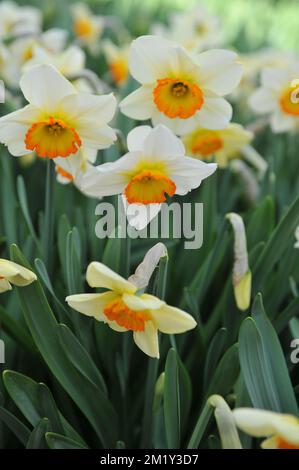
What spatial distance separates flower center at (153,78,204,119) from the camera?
130cm

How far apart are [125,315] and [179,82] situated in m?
0.52

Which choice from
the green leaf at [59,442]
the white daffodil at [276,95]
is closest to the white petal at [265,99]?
the white daffodil at [276,95]

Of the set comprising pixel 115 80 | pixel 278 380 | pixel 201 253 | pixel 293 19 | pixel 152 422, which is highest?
pixel 293 19

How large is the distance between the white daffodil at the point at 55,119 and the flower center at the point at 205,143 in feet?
1.87

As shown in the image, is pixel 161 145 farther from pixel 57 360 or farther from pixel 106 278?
pixel 57 360

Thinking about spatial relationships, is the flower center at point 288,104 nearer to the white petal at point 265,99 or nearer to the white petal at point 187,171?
the white petal at point 265,99

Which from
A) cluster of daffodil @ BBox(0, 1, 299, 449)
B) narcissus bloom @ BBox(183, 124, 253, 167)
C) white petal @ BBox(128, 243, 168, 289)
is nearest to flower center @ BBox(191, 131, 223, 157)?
narcissus bloom @ BBox(183, 124, 253, 167)

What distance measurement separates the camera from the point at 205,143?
175 cm

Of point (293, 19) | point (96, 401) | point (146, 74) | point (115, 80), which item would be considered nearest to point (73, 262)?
point (96, 401)

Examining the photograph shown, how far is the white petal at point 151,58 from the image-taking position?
1.25 meters

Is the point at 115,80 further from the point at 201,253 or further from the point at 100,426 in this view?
the point at 100,426

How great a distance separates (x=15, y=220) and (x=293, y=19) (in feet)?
17.2

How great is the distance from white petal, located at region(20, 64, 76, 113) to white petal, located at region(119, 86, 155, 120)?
0.15 metres
